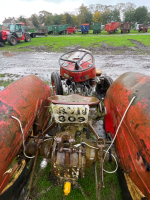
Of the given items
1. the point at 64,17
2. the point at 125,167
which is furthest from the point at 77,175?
the point at 64,17

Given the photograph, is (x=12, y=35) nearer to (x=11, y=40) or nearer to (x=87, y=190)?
(x=11, y=40)

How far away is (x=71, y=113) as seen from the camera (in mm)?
1630

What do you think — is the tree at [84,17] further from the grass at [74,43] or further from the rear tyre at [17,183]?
the rear tyre at [17,183]

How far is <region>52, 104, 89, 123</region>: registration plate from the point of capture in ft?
5.20

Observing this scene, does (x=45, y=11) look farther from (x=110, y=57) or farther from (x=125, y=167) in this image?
(x=125, y=167)

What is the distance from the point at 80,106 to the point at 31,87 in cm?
84

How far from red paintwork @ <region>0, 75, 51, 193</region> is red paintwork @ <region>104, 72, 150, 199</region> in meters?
1.11

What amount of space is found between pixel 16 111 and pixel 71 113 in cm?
62

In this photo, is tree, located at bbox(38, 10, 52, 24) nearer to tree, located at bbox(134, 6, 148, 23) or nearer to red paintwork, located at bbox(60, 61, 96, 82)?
tree, located at bbox(134, 6, 148, 23)

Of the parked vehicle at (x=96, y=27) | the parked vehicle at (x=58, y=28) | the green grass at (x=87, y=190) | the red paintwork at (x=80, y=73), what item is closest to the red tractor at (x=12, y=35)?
the parked vehicle at (x=58, y=28)

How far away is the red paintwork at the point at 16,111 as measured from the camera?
131 cm

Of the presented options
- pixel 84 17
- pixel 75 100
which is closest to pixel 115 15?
pixel 84 17

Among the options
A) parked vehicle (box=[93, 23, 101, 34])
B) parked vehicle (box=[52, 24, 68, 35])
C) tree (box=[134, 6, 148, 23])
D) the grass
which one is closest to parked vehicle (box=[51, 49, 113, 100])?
the grass

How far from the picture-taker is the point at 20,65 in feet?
23.3
